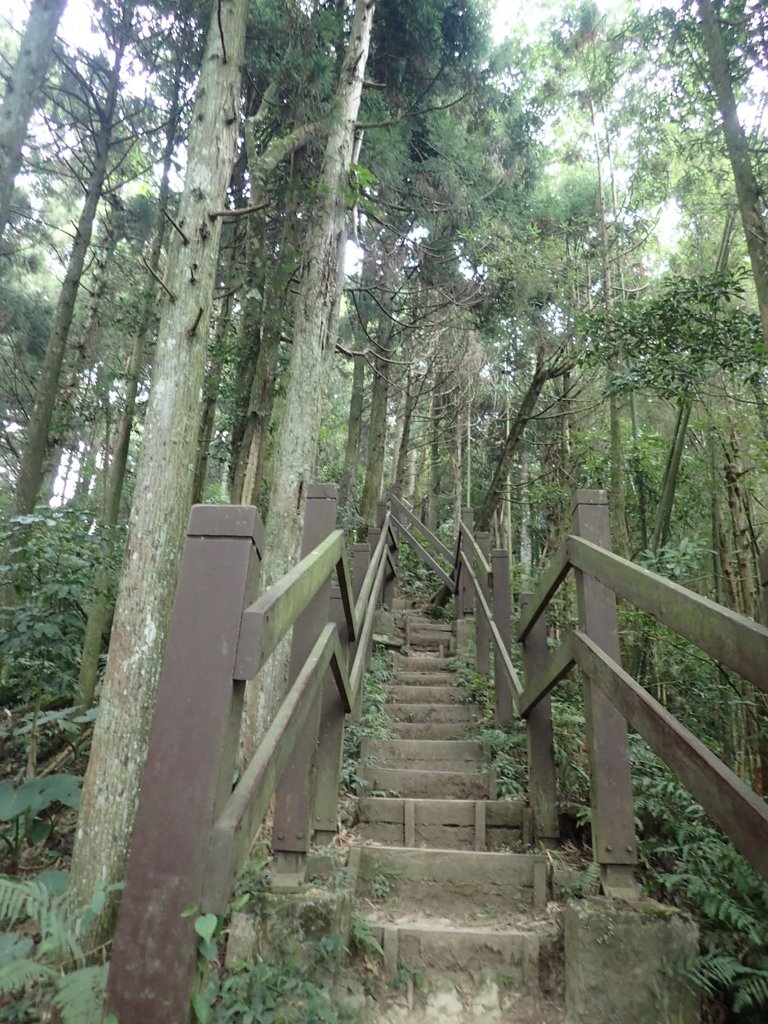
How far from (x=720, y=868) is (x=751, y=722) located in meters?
3.37

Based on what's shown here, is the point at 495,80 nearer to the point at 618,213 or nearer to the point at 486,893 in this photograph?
the point at 618,213

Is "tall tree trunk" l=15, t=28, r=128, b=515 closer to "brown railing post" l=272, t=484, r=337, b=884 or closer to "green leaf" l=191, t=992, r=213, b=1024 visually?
"brown railing post" l=272, t=484, r=337, b=884

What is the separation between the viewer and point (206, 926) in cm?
111

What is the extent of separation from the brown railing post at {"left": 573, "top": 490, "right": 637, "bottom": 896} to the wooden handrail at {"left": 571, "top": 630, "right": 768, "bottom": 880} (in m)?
0.19

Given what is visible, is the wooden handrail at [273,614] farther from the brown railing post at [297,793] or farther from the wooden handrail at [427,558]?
the wooden handrail at [427,558]

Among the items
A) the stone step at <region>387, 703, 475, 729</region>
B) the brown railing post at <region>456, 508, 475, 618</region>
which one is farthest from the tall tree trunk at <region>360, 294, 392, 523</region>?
the stone step at <region>387, 703, 475, 729</region>

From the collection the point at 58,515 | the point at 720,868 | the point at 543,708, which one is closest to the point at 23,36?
the point at 58,515

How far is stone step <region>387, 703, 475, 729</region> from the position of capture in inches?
193

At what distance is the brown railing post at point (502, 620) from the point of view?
417 cm

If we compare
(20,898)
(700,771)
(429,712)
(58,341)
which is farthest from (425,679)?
(58,341)

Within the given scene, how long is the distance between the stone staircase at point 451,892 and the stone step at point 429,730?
15.5 inches

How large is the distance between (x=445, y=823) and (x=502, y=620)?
5.49 ft

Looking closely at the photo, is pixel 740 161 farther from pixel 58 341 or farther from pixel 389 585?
pixel 58 341

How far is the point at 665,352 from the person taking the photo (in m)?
6.20
